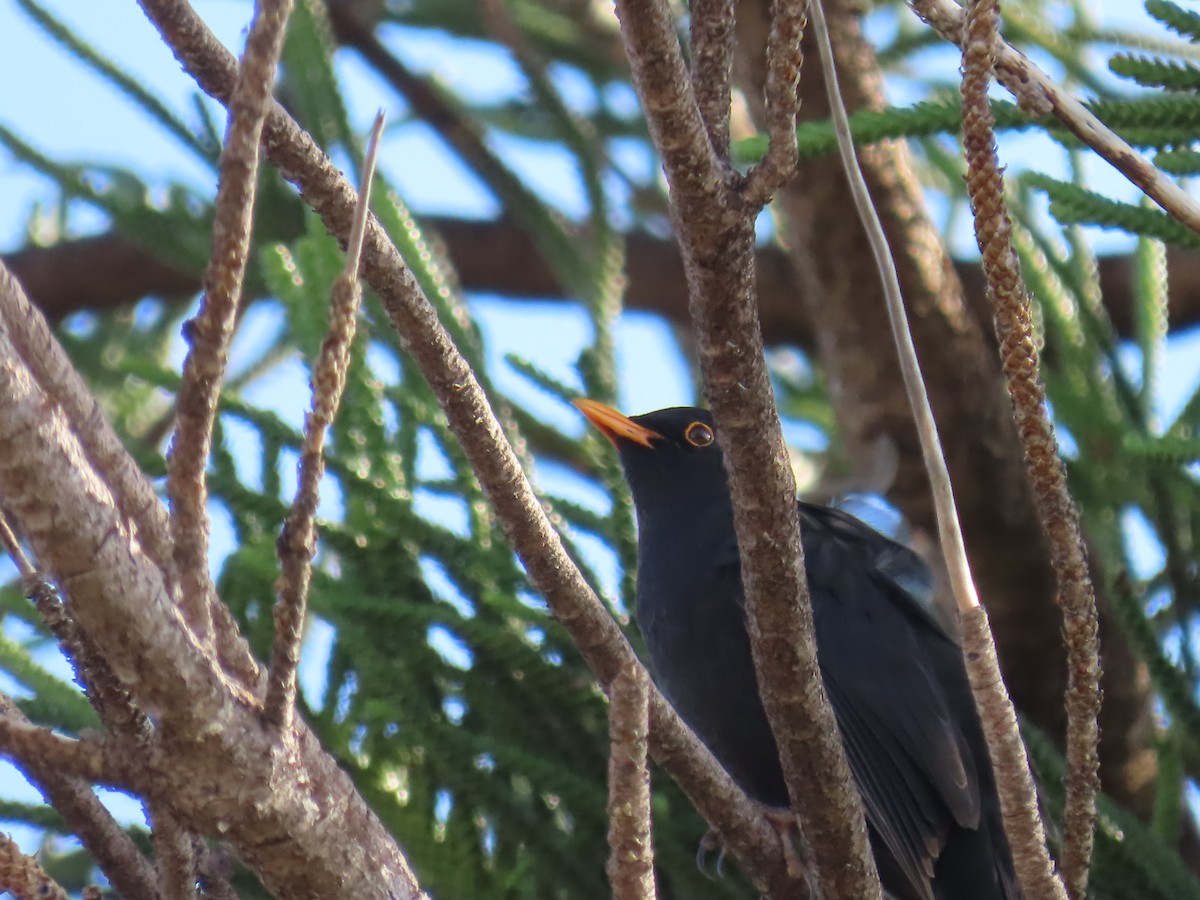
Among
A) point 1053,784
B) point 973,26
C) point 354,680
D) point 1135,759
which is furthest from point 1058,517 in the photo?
point 1135,759

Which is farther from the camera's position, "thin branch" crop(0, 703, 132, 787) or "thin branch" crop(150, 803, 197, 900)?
"thin branch" crop(150, 803, 197, 900)

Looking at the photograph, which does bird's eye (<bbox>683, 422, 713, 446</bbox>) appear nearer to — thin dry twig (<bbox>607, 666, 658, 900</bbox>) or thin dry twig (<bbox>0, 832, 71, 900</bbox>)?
thin dry twig (<bbox>607, 666, 658, 900</bbox>)

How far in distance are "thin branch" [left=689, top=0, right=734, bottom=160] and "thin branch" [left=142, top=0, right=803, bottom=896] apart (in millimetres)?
380

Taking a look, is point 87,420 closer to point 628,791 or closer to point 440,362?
point 440,362

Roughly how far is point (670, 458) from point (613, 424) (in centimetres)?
38

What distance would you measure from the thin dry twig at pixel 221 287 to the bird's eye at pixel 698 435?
283cm

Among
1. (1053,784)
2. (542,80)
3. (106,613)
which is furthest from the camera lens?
(542,80)

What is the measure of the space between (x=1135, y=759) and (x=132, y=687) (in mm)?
3139

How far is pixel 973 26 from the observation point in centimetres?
171

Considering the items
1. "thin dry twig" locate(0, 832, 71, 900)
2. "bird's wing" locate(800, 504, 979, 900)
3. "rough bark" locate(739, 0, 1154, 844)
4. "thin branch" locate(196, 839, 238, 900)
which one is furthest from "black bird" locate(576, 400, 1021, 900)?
"thin dry twig" locate(0, 832, 71, 900)

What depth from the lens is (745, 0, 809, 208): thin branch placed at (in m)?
1.60

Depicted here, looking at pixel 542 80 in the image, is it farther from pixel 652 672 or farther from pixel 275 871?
pixel 275 871

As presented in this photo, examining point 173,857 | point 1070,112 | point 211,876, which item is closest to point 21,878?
point 173,857

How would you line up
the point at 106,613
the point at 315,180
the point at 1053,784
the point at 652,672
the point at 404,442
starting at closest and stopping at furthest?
1. the point at 106,613
2. the point at 315,180
3. the point at 1053,784
4. the point at 404,442
5. the point at 652,672
